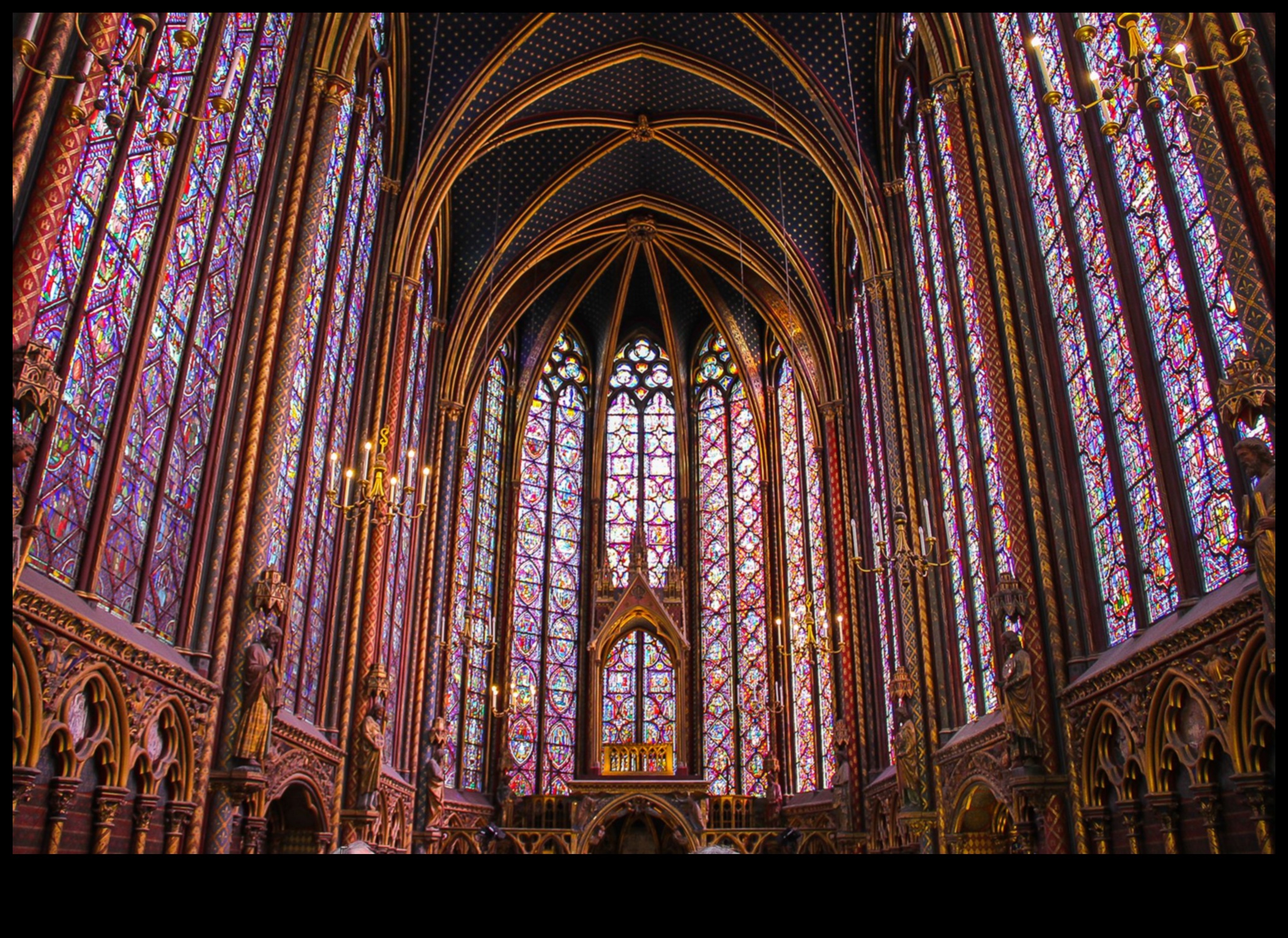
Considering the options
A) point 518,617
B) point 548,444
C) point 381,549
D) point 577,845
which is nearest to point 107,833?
point 381,549

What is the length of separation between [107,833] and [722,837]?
624 inches

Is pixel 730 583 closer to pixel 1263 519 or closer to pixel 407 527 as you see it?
pixel 407 527

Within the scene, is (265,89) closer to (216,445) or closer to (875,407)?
(216,445)

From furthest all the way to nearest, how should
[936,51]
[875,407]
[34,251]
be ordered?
1. [875,407]
2. [936,51]
3. [34,251]

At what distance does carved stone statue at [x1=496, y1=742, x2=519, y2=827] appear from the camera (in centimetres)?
2331

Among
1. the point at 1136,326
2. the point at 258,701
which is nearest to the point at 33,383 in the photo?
the point at 258,701

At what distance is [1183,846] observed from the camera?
8586mm

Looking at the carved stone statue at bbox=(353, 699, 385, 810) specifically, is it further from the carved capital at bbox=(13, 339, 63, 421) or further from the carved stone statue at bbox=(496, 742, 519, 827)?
the carved capital at bbox=(13, 339, 63, 421)

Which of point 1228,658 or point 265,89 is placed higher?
point 265,89

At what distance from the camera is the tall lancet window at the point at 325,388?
13.6m

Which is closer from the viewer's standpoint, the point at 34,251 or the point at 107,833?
the point at 34,251

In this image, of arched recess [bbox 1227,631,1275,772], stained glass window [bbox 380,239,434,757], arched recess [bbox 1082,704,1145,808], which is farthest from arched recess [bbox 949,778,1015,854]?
stained glass window [bbox 380,239,434,757]

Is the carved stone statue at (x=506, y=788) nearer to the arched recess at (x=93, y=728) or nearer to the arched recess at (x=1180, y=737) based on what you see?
the arched recess at (x=93, y=728)

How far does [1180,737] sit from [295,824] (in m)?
11.9
